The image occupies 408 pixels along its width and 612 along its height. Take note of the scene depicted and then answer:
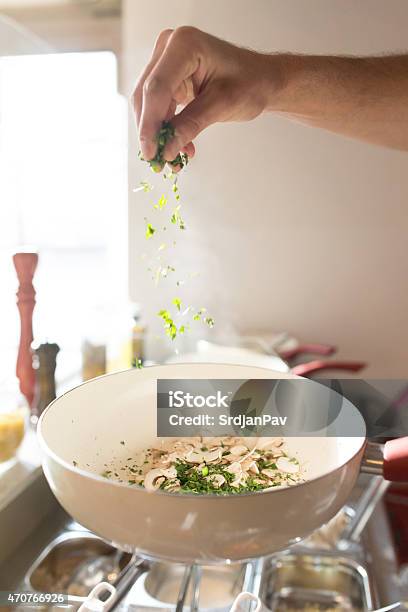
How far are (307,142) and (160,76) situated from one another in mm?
173

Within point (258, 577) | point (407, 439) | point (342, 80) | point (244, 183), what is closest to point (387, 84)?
point (342, 80)

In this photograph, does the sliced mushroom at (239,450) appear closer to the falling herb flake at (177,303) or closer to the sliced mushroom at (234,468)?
the sliced mushroom at (234,468)

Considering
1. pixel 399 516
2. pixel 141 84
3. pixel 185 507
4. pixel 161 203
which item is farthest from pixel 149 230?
pixel 399 516

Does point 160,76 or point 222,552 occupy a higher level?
point 160,76

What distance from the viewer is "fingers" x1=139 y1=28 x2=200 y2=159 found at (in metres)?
0.32

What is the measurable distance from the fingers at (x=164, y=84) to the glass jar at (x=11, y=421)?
0.31 metres

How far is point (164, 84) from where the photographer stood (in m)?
0.32

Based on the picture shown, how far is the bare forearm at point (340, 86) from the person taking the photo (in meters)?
0.38

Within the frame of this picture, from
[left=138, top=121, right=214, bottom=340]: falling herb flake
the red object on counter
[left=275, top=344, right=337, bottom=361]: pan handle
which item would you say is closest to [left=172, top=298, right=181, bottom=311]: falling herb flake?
[left=138, top=121, right=214, bottom=340]: falling herb flake

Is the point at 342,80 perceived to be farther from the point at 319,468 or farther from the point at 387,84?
the point at 319,468

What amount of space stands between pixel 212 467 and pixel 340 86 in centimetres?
28

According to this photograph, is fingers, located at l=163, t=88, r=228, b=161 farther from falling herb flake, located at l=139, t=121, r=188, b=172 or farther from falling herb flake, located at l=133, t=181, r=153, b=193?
falling herb flake, located at l=133, t=181, r=153, b=193

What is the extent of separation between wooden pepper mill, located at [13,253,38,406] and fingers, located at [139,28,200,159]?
22 cm

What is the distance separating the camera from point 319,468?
14.2 inches
